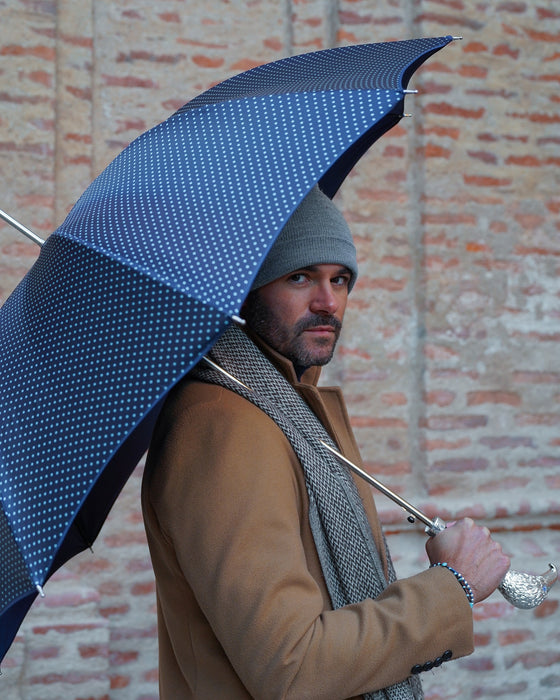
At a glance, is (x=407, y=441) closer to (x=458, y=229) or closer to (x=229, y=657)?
(x=458, y=229)

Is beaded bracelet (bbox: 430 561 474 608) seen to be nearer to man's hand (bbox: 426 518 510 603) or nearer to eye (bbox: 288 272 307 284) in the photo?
man's hand (bbox: 426 518 510 603)

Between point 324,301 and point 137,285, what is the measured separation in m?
0.61

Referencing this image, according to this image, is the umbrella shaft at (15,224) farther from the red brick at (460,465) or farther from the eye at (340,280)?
the red brick at (460,465)

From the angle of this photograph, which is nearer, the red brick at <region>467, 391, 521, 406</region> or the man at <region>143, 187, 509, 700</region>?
the man at <region>143, 187, 509, 700</region>

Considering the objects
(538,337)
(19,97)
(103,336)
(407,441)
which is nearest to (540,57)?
(538,337)

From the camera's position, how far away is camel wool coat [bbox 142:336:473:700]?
1.54 m

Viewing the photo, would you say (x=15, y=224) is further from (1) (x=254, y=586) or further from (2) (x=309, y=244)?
(1) (x=254, y=586)

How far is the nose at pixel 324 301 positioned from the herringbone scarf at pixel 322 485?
0.16 metres

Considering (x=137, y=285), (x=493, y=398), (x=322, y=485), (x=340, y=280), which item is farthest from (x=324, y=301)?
(x=493, y=398)

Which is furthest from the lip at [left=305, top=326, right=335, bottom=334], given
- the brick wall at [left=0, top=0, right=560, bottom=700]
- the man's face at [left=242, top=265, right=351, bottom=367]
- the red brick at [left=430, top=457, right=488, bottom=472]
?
the red brick at [left=430, top=457, right=488, bottom=472]

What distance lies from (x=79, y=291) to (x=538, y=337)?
10.6 ft

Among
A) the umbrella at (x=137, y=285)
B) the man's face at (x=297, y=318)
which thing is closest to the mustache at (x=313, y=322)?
the man's face at (x=297, y=318)

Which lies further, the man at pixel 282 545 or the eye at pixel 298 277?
the eye at pixel 298 277

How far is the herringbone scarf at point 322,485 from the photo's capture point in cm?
174
